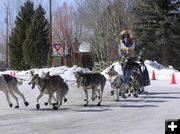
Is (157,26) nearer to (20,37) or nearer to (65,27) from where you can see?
(20,37)

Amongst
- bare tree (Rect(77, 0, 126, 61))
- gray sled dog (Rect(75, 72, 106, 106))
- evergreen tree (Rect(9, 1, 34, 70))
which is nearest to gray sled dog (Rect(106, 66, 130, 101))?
gray sled dog (Rect(75, 72, 106, 106))

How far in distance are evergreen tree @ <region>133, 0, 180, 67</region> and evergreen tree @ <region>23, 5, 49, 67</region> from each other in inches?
346

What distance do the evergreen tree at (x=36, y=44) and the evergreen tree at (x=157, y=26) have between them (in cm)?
879

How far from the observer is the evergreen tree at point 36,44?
4397cm

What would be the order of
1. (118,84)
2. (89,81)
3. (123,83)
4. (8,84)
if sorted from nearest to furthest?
(8,84) < (89,81) < (118,84) < (123,83)

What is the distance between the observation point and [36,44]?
44.2 meters

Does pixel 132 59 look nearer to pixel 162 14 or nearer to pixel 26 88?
pixel 26 88

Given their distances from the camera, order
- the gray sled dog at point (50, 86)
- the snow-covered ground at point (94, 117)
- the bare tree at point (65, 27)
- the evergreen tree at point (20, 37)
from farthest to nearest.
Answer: the bare tree at point (65, 27) < the evergreen tree at point (20, 37) < the gray sled dog at point (50, 86) < the snow-covered ground at point (94, 117)

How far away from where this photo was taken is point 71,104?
44.4 ft

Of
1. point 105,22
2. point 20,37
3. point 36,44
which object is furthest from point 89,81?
point 105,22

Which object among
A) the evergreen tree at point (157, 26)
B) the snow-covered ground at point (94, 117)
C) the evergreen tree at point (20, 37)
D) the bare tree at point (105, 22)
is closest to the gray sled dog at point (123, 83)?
the snow-covered ground at point (94, 117)

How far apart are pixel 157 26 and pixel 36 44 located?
11300mm

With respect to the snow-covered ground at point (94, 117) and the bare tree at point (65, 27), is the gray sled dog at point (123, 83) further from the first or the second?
the bare tree at point (65, 27)

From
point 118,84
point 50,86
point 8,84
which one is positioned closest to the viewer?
point 50,86
